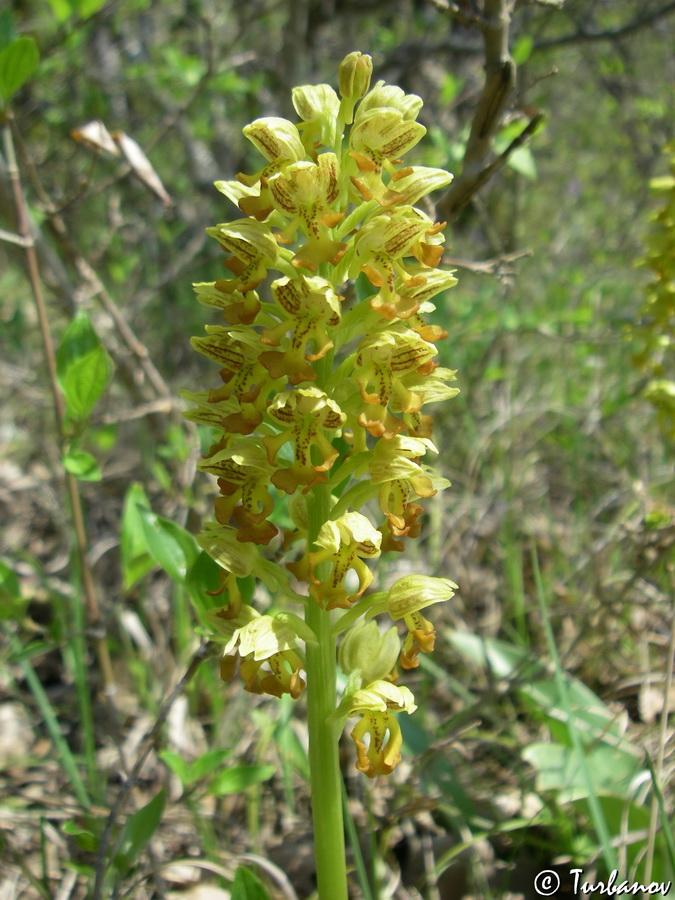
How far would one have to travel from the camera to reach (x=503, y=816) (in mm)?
2520

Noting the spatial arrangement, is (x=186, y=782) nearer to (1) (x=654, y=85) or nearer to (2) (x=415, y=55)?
(2) (x=415, y=55)

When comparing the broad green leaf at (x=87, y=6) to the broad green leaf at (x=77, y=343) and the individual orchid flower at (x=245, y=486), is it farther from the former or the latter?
the individual orchid flower at (x=245, y=486)

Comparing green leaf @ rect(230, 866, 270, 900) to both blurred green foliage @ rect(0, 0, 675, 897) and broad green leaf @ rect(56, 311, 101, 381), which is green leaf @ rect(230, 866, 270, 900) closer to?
blurred green foliage @ rect(0, 0, 675, 897)

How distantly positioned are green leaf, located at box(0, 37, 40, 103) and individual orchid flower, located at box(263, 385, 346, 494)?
1.24m

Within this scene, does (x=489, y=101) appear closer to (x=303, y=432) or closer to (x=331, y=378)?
(x=331, y=378)

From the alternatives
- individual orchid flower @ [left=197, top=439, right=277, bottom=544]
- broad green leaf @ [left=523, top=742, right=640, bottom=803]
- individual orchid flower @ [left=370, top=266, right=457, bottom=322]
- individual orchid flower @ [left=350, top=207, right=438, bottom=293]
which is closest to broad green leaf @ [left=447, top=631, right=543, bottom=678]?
broad green leaf @ [left=523, top=742, right=640, bottom=803]

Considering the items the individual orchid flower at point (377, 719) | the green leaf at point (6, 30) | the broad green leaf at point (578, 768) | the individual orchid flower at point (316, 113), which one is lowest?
the broad green leaf at point (578, 768)

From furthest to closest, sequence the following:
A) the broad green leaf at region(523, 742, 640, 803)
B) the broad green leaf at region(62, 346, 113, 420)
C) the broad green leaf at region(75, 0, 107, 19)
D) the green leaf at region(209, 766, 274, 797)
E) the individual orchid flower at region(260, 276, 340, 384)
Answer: the broad green leaf at region(75, 0, 107, 19) < the broad green leaf at region(523, 742, 640, 803) < the green leaf at region(209, 766, 274, 797) < the broad green leaf at region(62, 346, 113, 420) < the individual orchid flower at region(260, 276, 340, 384)

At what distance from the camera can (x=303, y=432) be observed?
1.51 metres

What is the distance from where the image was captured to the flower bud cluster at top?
4.85 ft

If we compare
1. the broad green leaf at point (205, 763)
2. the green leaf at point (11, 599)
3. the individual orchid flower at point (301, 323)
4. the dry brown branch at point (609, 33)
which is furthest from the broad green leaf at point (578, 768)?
the dry brown branch at point (609, 33)

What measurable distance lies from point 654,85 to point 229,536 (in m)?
8.91

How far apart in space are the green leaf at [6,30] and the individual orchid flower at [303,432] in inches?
59.1

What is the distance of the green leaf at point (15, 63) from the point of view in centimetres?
191
